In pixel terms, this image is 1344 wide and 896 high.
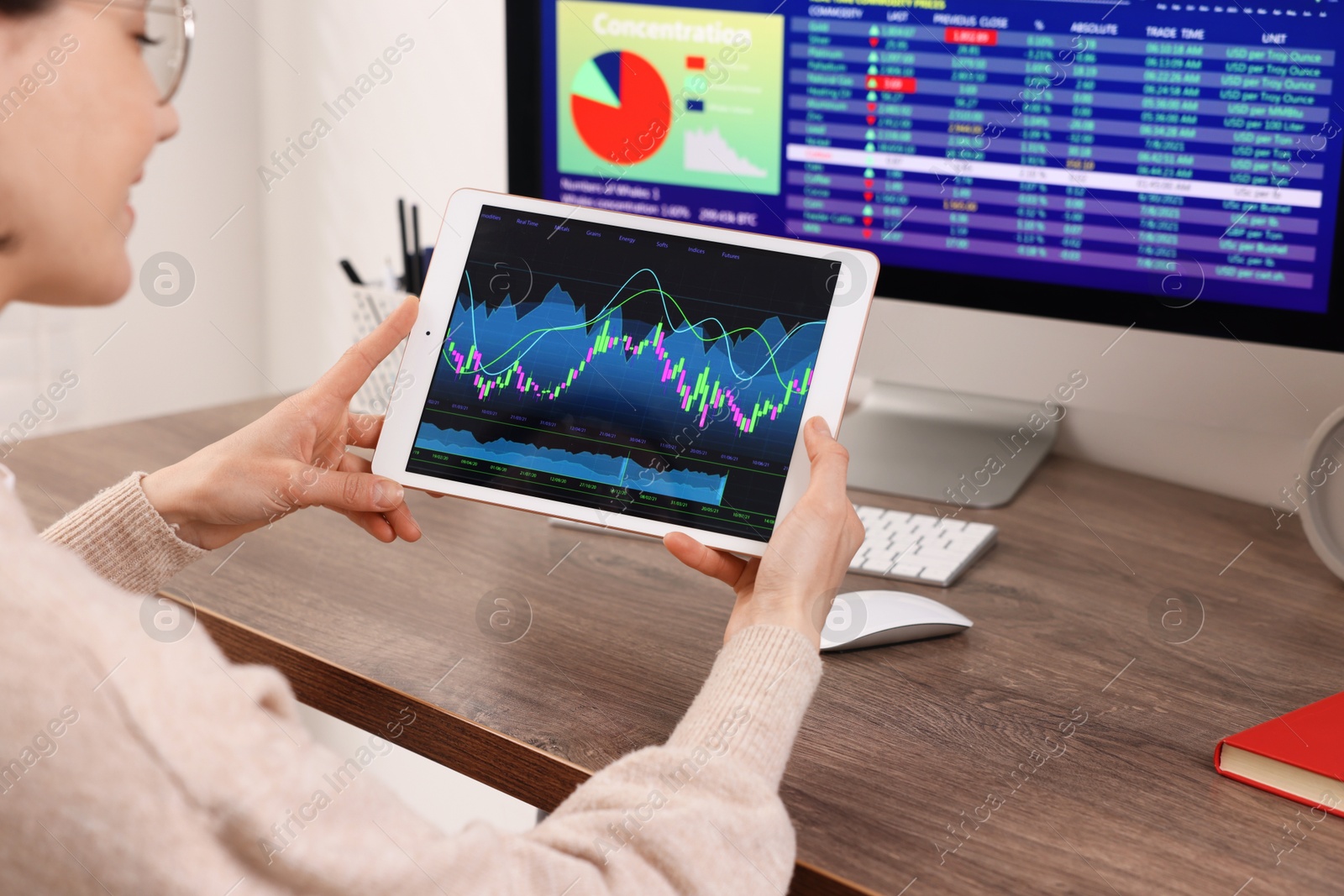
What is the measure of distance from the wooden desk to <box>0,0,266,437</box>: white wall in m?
1.04

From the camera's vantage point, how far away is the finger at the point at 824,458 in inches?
27.0

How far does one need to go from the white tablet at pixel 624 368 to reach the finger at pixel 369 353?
0.01m

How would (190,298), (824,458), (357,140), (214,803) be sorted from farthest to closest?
(190,298) → (357,140) → (824,458) → (214,803)

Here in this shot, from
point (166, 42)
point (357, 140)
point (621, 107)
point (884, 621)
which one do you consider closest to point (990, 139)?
point (621, 107)

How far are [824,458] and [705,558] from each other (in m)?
0.11

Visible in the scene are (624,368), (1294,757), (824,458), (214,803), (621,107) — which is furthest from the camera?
(621,107)

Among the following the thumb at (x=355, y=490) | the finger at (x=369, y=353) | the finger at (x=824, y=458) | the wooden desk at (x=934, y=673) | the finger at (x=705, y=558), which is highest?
the finger at (x=369, y=353)

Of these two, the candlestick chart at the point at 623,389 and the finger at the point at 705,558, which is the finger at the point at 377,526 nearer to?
the candlestick chart at the point at 623,389

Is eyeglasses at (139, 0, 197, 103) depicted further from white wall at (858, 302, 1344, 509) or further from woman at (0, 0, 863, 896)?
white wall at (858, 302, 1344, 509)

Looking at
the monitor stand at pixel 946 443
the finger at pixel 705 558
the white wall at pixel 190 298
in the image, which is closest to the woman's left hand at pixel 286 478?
the finger at pixel 705 558

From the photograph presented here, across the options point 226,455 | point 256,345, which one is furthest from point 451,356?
point 256,345

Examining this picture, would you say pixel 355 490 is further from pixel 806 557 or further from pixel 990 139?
pixel 990 139

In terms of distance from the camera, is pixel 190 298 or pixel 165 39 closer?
pixel 165 39

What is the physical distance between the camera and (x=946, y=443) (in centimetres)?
114
